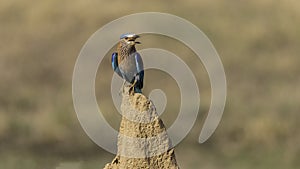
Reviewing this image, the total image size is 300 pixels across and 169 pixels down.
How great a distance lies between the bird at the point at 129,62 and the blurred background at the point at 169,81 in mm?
9574

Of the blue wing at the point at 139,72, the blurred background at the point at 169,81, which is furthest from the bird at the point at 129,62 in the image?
the blurred background at the point at 169,81

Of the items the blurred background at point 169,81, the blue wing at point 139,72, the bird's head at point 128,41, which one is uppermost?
the blurred background at point 169,81

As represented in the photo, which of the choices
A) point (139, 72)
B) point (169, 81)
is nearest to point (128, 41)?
point (139, 72)

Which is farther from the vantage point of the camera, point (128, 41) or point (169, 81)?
point (169, 81)

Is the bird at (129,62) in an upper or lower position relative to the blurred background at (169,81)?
lower

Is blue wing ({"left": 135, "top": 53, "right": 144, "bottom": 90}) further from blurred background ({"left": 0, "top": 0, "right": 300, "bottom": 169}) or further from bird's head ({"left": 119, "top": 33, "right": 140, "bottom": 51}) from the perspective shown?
blurred background ({"left": 0, "top": 0, "right": 300, "bottom": 169})

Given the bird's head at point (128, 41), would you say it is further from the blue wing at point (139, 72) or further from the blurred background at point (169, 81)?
the blurred background at point (169, 81)

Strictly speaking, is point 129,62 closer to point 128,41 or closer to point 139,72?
point 139,72

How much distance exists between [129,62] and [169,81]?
567 inches

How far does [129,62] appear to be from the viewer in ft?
56.1

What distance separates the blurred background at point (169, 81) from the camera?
2900 centimetres

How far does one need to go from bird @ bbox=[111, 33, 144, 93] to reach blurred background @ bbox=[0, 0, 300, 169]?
31.4 ft

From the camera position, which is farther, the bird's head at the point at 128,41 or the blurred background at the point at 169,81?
the blurred background at the point at 169,81

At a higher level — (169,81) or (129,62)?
(169,81)
